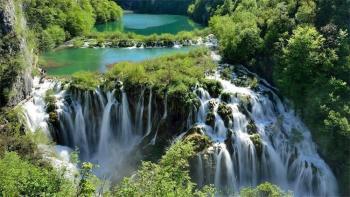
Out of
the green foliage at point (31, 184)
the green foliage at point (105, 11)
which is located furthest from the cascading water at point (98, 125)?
the green foliage at point (105, 11)

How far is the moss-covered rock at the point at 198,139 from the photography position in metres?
32.2

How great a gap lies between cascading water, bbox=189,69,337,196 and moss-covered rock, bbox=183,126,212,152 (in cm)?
39

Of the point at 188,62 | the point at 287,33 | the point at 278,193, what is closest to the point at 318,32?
the point at 287,33

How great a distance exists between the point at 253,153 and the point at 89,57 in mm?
25910

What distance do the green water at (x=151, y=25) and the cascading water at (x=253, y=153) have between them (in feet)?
162

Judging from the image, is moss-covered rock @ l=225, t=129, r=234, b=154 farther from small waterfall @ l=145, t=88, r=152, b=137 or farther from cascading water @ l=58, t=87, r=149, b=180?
cascading water @ l=58, t=87, r=149, b=180

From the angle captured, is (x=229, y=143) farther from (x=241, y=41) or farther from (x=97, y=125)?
(x=241, y=41)

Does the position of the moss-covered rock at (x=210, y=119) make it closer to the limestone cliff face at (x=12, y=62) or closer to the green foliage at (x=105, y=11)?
the limestone cliff face at (x=12, y=62)

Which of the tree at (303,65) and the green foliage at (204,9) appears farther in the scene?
the green foliage at (204,9)

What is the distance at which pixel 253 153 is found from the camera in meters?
33.4

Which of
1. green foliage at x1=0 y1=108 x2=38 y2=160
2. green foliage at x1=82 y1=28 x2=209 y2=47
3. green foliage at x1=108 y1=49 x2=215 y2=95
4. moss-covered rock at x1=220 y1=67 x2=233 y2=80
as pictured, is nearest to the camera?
green foliage at x1=0 y1=108 x2=38 y2=160

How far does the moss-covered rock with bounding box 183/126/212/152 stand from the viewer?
106 feet

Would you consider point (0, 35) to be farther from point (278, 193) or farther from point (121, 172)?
point (278, 193)

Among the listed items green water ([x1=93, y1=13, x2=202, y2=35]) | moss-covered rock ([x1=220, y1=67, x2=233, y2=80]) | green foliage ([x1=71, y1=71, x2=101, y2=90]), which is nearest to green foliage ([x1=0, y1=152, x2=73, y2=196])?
green foliage ([x1=71, y1=71, x2=101, y2=90])
